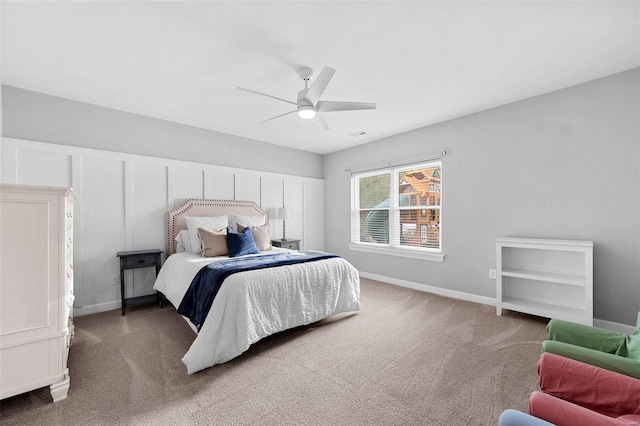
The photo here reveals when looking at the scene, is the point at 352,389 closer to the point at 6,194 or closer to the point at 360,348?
the point at 360,348

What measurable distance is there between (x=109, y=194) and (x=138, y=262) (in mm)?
958

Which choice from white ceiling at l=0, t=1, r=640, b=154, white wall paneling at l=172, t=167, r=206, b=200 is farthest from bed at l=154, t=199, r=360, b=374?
white ceiling at l=0, t=1, r=640, b=154

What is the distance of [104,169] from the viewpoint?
3.47m

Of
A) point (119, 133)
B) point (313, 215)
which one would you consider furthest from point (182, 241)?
point (313, 215)

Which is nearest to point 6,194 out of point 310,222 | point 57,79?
point 57,79

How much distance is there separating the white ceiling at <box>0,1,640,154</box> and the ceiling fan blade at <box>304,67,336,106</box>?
25 cm

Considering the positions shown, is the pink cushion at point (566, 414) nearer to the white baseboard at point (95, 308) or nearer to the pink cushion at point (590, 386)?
the pink cushion at point (590, 386)

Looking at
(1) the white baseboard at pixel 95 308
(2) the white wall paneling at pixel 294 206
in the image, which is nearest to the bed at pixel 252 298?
(1) the white baseboard at pixel 95 308

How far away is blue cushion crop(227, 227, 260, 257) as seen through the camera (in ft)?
11.5

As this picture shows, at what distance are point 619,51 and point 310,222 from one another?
4.74m

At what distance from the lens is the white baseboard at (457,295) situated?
274 cm

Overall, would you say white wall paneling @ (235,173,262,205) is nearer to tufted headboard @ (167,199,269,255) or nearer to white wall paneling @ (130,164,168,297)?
tufted headboard @ (167,199,269,255)

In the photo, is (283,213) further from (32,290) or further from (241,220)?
(32,290)

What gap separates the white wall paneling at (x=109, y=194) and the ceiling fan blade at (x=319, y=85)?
97.2 inches
